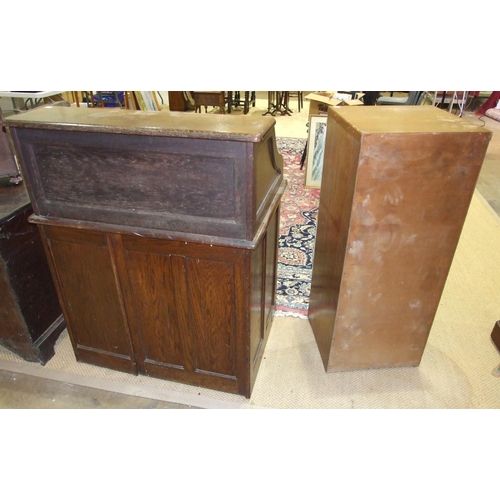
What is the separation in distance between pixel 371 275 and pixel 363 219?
0.90 feet

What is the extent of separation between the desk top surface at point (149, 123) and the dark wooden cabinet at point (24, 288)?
0.48 meters

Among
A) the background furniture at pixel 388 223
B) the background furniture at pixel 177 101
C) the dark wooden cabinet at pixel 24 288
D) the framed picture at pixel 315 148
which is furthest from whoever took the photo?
the background furniture at pixel 177 101

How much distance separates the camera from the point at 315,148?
371 centimetres

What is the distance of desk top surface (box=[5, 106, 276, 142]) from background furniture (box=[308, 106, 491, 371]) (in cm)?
40

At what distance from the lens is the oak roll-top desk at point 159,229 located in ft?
4.13

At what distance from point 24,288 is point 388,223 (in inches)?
62.5

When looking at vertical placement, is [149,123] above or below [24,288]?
A: above

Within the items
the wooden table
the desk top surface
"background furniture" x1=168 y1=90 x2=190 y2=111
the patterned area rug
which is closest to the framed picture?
the patterned area rug

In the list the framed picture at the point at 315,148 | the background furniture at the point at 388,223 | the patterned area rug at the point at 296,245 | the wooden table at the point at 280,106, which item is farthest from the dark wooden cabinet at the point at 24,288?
the wooden table at the point at 280,106

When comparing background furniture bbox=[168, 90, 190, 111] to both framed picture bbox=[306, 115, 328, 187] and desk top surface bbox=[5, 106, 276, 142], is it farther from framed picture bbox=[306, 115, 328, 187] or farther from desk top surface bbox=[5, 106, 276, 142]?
desk top surface bbox=[5, 106, 276, 142]

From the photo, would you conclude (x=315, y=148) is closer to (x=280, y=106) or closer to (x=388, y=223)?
(x=388, y=223)

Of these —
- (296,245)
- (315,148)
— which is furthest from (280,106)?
(296,245)

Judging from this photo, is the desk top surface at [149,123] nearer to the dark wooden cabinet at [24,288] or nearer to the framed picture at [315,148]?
the dark wooden cabinet at [24,288]

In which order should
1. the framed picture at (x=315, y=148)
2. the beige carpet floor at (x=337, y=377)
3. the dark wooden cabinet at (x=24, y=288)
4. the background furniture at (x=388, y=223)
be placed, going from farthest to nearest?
the framed picture at (x=315, y=148)
the beige carpet floor at (x=337, y=377)
the dark wooden cabinet at (x=24, y=288)
the background furniture at (x=388, y=223)
